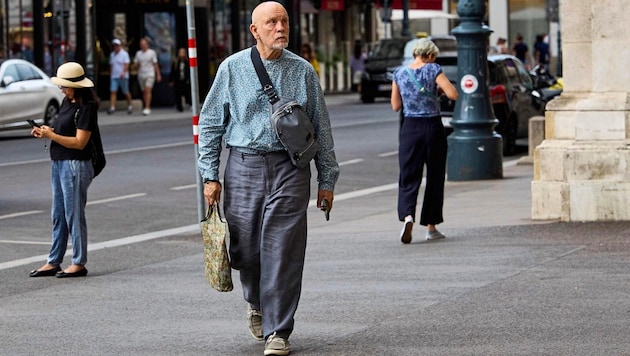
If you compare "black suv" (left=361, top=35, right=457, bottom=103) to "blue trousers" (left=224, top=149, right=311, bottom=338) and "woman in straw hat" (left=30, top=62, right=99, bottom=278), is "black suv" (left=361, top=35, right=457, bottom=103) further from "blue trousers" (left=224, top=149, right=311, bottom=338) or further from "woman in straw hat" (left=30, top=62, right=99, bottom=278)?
"blue trousers" (left=224, top=149, right=311, bottom=338)

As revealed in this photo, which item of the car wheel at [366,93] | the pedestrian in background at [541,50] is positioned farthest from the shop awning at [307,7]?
the pedestrian in background at [541,50]

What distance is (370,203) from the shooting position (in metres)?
16.9

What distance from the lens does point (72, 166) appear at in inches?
448

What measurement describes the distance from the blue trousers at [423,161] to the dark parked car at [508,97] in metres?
10.4

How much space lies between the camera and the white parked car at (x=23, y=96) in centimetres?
2994

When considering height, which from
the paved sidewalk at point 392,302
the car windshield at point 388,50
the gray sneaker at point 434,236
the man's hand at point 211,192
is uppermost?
the man's hand at point 211,192

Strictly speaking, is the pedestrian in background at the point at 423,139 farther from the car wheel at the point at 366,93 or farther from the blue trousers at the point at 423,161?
the car wheel at the point at 366,93

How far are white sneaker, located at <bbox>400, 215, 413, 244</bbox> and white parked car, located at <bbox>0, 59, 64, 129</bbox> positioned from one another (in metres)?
18.3

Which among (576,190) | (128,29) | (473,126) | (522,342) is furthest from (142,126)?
(522,342)

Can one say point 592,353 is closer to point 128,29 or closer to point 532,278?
point 532,278

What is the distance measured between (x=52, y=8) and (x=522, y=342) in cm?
3259

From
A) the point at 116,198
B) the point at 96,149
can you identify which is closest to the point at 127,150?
the point at 116,198

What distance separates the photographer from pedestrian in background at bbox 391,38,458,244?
12859mm

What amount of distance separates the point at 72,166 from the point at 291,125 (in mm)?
4165
